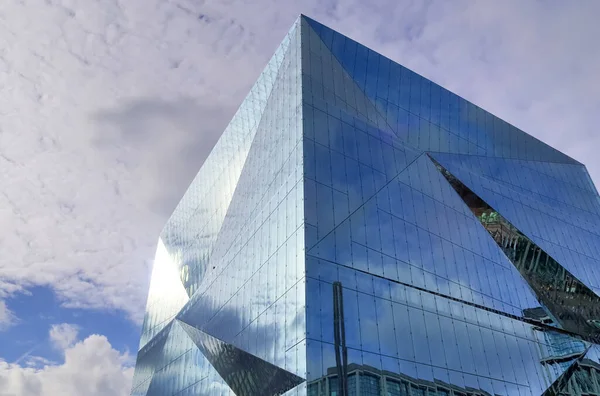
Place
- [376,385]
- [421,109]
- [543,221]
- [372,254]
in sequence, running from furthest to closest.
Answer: [543,221]
[421,109]
[372,254]
[376,385]

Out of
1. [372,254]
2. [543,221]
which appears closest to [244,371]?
[372,254]

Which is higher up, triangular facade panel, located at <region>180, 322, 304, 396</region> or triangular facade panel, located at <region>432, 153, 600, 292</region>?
triangular facade panel, located at <region>432, 153, 600, 292</region>

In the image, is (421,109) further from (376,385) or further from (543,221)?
(376,385)

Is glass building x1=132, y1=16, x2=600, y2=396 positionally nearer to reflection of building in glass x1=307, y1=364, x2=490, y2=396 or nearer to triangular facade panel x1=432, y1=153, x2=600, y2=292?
reflection of building in glass x1=307, y1=364, x2=490, y2=396

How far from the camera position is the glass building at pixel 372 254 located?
1933cm

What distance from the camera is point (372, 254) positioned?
21766mm

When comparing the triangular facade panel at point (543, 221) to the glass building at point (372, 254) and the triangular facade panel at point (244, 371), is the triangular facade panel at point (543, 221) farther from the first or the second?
the triangular facade panel at point (244, 371)

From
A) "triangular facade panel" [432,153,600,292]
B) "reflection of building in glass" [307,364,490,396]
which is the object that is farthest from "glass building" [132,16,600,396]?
"triangular facade panel" [432,153,600,292]

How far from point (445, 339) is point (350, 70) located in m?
15.4

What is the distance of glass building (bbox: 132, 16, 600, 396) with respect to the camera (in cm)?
1933

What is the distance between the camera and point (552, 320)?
28.8m

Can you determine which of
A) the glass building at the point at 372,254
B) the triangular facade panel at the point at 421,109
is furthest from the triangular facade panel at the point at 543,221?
the triangular facade panel at the point at 421,109

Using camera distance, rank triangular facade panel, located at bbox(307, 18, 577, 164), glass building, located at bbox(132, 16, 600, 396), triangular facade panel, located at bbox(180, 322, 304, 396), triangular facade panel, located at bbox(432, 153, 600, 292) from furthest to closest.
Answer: triangular facade panel, located at bbox(432, 153, 600, 292) → triangular facade panel, located at bbox(307, 18, 577, 164) → glass building, located at bbox(132, 16, 600, 396) → triangular facade panel, located at bbox(180, 322, 304, 396)

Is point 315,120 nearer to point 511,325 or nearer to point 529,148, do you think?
point 511,325
